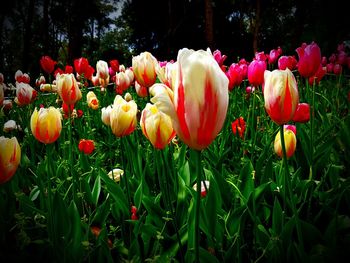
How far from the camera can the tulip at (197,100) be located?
0.75 meters

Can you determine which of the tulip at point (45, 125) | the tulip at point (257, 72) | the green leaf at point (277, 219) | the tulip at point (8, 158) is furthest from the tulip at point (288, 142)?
the tulip at point (8, 158)

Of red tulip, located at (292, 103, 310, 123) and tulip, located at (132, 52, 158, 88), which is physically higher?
tulip, located at (132, 52, 158, 88)

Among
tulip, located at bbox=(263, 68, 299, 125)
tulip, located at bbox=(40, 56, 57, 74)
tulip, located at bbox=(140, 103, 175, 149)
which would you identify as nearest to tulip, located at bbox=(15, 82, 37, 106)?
tulip, located at bbox=(40, 56, 57, 74)

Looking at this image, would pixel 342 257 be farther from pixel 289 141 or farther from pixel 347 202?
pixel 289 141

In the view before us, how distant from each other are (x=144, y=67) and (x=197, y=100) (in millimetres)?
1065

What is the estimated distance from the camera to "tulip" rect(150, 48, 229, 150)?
75 cm

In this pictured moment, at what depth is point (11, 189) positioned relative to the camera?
1738mm

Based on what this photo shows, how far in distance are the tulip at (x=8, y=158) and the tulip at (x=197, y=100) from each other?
58 cm

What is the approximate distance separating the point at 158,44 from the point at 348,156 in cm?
1810

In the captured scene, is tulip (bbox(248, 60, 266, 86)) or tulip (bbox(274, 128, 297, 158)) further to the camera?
tulip (bbox(248, 60, 266, 86))

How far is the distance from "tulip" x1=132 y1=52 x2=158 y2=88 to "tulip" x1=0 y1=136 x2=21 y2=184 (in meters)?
0.84

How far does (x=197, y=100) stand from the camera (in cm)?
75

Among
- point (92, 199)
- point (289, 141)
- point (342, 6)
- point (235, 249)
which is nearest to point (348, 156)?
point (289, 141)

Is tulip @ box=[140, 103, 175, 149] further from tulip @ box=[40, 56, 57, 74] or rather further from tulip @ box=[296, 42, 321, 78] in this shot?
tulip @ box=[40, 56, 57, 74]
